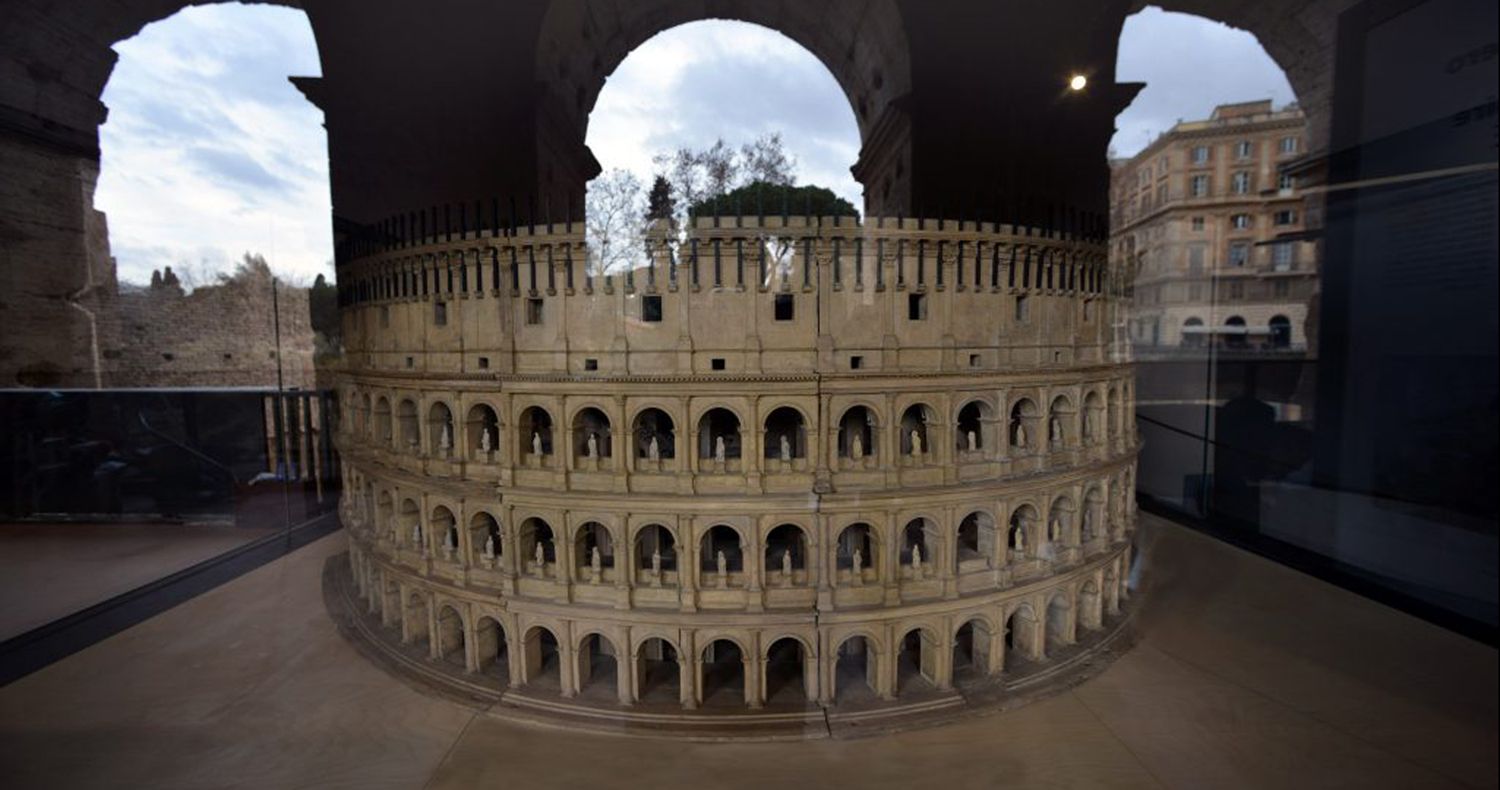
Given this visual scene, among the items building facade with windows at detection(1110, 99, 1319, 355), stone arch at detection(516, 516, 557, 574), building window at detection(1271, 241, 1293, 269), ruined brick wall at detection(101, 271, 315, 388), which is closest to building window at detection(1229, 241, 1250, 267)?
building facade with windows at detection(1110, 99, 1319, 355)

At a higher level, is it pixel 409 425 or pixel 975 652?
pixel 409 425

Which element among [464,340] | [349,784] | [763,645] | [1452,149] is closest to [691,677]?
[763,645]

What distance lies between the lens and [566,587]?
9109 millimetres

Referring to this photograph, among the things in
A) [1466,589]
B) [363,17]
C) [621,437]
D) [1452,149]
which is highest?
[363,17]

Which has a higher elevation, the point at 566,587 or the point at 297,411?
the point at 297,411

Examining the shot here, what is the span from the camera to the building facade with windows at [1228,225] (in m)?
5.66

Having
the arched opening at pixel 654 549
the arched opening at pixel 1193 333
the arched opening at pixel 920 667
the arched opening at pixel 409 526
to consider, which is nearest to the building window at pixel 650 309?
the arched opening at pixel 654 549

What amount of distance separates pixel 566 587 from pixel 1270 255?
987 centimetres

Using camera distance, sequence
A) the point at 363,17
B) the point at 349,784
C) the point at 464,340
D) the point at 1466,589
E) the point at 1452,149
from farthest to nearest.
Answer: the point at 464,340, the point at 363,17, the point at 349,784, the point at 1466,589, the point at 1452,149

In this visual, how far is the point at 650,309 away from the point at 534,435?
306 cm

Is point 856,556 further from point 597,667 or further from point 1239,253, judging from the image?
point 1239,253

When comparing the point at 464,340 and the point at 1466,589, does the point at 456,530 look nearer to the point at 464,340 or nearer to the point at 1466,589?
the point at 464,340

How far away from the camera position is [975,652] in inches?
387

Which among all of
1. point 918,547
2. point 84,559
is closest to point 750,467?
point 918,547
